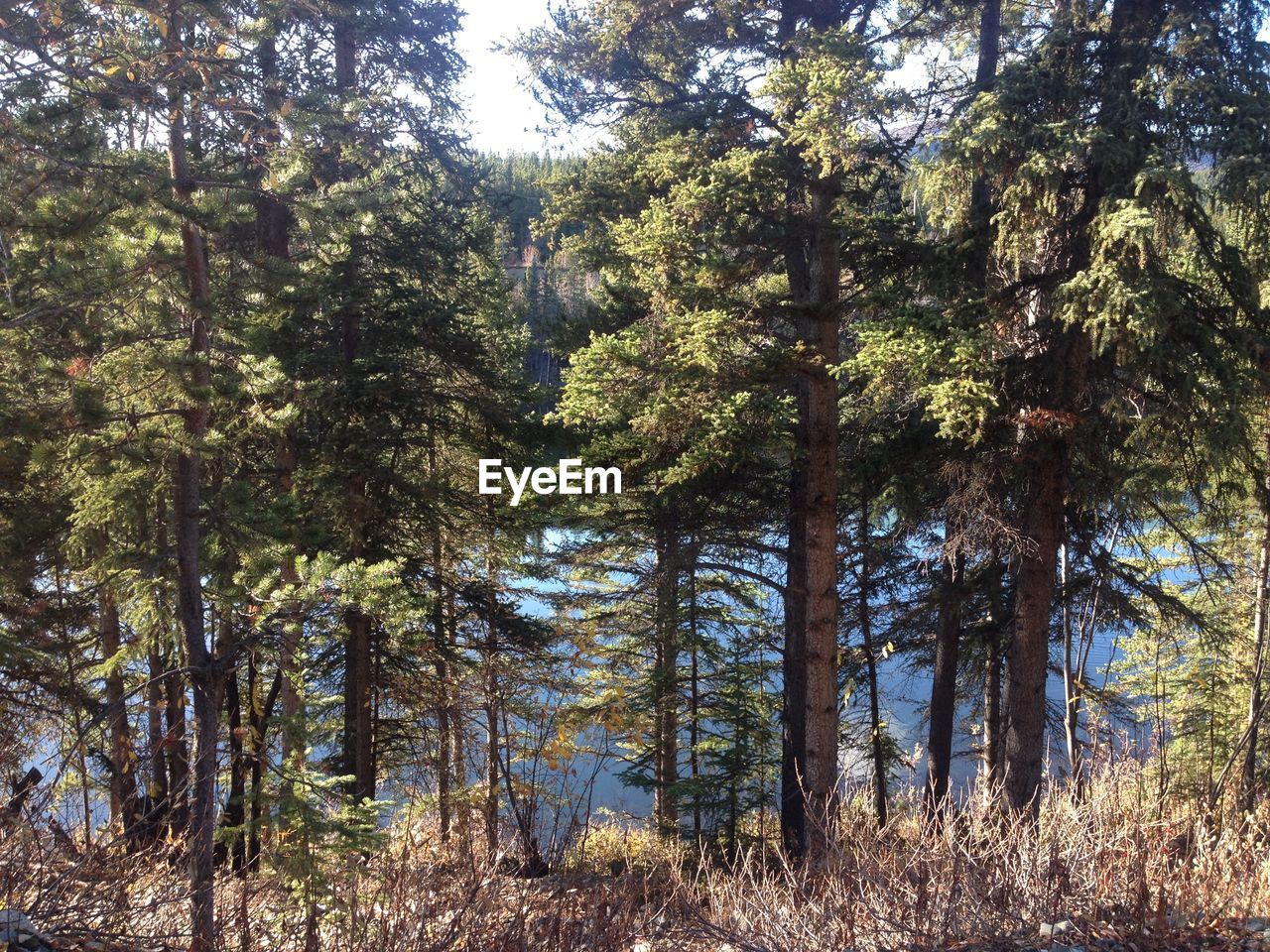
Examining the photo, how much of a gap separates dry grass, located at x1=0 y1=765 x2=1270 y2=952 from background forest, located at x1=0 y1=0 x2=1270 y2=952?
0.04 metres

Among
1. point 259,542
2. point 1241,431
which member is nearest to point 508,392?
point 259,542

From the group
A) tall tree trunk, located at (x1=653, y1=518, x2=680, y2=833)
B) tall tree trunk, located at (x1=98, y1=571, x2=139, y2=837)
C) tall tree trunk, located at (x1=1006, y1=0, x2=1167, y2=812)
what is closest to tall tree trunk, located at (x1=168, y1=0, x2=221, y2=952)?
tall tree trunk, located at (x1=98, y1=571, x2=139, y2=837)

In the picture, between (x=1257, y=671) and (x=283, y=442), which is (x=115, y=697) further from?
(x=1257, y=671)

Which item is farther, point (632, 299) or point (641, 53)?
point (632, 299)

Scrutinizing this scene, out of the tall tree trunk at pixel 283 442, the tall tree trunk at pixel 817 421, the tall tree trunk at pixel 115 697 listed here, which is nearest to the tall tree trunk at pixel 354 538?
the tall tree trunk at pixel 283 442

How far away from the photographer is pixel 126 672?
1133 cm

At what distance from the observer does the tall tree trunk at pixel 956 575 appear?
8930 mm

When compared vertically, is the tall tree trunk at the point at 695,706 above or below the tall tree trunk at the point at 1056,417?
below

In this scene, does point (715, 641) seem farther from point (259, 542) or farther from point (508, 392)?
point (259, 542)

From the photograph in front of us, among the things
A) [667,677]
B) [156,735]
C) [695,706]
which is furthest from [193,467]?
[695,706]

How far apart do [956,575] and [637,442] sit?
5457 mm

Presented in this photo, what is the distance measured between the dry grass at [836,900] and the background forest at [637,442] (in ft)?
0.14

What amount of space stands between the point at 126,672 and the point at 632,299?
Result: 7.83m

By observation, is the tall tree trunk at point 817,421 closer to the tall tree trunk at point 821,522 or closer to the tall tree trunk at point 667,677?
the tall tree trunk at point 821,522
